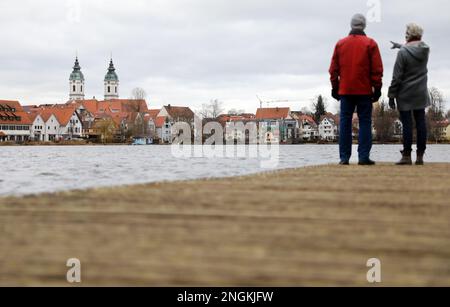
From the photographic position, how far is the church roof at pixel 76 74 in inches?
6782

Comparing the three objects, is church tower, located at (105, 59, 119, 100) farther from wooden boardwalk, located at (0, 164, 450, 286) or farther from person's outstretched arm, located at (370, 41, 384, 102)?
wooden boardwalk, located at (0, 164, 450, 286)

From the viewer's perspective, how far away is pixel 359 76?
7.77m

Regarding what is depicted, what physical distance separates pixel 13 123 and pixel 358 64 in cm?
10125

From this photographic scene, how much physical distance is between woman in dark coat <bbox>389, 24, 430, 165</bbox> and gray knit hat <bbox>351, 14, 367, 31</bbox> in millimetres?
552

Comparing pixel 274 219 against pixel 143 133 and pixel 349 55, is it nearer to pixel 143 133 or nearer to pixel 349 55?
pixel 349 55

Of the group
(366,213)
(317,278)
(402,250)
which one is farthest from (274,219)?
(317,278)

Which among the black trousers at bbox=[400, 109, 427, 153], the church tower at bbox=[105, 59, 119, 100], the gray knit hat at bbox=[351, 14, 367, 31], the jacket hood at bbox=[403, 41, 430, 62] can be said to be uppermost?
the church tower at bbox=[105, 59, 119, 100]

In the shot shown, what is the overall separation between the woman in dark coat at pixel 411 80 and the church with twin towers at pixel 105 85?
16661cm

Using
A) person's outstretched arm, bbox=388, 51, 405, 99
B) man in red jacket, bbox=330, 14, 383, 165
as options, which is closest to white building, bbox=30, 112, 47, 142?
man in red jacket, bbox=330, 14, 383, 165

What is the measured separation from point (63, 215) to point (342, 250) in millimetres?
1417

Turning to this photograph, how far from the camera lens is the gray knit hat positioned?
25.5ft

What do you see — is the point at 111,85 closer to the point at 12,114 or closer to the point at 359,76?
the point at 12,114

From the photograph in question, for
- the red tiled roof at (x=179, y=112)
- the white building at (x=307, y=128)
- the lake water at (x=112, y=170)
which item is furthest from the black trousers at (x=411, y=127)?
the white building at (x=307, y=128)

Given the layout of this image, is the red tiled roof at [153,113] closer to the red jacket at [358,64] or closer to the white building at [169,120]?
the white building at [169,120]
